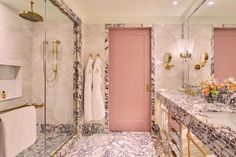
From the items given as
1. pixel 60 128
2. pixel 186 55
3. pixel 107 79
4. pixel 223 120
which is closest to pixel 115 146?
pixel 60 128

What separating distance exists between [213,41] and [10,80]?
248 centimetres

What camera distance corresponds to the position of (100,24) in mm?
3885

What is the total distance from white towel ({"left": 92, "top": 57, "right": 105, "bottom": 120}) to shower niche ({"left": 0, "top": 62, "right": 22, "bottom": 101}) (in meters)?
1.36

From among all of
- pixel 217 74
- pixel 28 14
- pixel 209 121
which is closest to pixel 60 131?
pixel 28 14

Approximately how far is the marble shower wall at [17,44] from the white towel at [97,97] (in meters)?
1.19

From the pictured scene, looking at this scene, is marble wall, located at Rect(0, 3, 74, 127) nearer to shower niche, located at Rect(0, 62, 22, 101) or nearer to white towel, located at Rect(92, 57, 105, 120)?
shower niche, located at Rect(0, 62, 22, 101)

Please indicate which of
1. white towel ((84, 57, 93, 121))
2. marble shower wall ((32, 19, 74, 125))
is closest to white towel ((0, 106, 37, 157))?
marble shower wall ((32, 19, 74, 125))

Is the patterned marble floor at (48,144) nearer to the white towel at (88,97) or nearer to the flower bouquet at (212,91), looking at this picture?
the white towel at (88,97)

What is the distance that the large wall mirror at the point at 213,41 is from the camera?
203cm

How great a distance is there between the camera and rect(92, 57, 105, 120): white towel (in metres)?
3.68

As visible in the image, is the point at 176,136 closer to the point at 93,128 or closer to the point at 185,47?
the point at 185,47

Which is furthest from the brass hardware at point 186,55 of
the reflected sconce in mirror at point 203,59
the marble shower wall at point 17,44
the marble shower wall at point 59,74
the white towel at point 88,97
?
the marble shower wall at point 17,44

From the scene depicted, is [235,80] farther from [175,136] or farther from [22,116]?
[22,116]

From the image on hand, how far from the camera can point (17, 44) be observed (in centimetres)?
260
